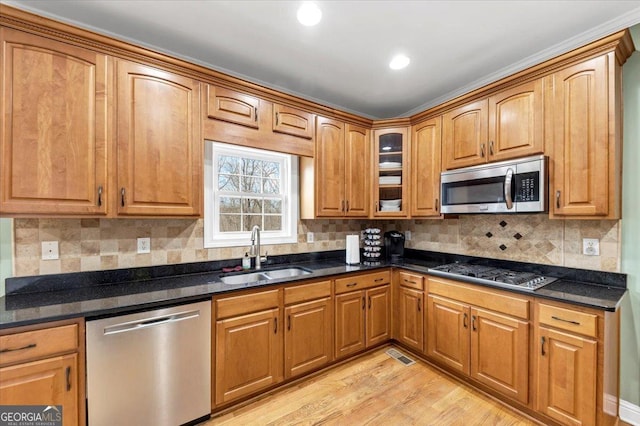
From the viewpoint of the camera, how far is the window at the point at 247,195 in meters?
2.54

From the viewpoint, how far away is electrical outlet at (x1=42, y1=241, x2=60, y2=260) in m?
1.82

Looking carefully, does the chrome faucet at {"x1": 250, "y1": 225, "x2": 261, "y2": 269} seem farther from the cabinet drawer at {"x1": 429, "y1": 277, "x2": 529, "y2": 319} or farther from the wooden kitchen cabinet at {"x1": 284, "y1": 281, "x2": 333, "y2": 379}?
the cabinet drawer at {"x1": 429, "y1": 277, "x2": 529, "y2": 319}

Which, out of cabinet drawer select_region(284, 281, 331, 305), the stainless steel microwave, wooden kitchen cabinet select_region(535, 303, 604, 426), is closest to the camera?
wooden kitchen cabinet select_region(535, 303, 604, 426)

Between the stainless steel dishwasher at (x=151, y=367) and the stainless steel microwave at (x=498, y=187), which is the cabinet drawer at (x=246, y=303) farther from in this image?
the stainless steel microwave at (x=498, y=187)

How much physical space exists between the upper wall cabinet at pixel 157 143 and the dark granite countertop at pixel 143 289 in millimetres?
534

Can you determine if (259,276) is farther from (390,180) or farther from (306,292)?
(390,180)

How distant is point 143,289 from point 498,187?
109 inches

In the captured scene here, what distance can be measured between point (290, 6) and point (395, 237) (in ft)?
8.19

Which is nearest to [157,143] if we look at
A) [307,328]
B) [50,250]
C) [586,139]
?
[50,250]

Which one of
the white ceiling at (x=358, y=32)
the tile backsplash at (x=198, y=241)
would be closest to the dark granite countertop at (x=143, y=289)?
the tile backsplash at (x=198, y=241)

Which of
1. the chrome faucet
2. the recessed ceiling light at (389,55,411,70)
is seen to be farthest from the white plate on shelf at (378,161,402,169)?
the chrome faucet

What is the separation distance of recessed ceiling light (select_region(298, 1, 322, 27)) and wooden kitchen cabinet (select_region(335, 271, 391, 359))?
6.63 ft

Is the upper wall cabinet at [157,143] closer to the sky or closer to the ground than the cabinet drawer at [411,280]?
closer to the sky

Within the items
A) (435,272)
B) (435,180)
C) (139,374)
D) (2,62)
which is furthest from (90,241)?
(435,180)
